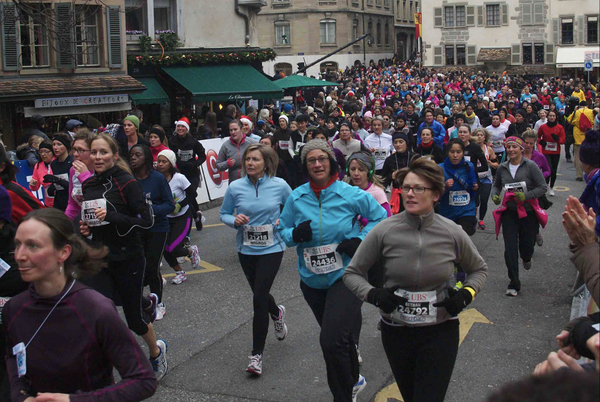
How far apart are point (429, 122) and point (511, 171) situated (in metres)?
7.34

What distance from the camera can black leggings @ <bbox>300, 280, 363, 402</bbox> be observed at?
191 inches

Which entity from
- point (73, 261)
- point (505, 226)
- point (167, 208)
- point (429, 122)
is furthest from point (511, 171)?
point (429, 122)

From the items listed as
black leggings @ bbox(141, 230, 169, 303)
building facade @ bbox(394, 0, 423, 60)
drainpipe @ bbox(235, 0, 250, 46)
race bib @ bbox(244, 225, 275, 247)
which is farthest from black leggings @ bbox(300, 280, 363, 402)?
building facade @ bbox(394, 0, 423, 60)

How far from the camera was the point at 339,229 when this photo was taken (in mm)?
Result: 5258

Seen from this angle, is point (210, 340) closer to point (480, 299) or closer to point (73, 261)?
point (480, 299)

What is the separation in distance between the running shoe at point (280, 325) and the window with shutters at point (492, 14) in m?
63.1

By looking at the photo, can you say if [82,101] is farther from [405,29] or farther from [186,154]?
[405,29]

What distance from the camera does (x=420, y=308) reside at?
13.8 feet

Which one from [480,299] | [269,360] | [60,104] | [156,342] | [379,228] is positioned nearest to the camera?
[379,228]

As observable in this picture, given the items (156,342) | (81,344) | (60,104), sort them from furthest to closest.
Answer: (60,104), (156,342), (81,344)

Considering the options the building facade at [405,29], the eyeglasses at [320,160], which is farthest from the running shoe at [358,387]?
the building facade at [405,29]

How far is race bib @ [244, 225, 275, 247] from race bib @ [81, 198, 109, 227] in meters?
1.19

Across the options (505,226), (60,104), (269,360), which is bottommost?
(269,360)

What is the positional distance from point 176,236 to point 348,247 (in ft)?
13.6
